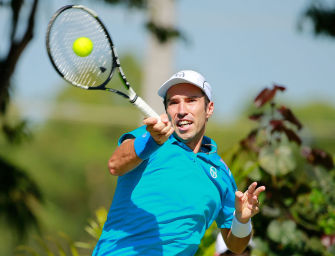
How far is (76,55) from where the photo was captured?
3.92 metres

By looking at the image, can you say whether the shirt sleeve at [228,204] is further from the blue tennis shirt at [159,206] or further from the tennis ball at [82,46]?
the tennis ball at [82,46]

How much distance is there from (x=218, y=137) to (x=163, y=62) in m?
30.7

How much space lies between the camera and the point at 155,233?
3830mm

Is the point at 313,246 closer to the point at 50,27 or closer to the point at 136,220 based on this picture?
the point at 136,220

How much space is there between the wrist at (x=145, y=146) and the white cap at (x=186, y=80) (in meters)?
0.55

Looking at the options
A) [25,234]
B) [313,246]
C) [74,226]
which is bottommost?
[74,226]

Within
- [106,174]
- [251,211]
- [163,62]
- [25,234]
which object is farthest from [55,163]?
[251,211]

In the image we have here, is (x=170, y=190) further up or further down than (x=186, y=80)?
further down

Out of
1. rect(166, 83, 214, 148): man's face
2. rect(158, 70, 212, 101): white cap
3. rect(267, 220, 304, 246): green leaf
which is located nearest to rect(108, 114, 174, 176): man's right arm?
rect(166, 83, 214, 148): man's face

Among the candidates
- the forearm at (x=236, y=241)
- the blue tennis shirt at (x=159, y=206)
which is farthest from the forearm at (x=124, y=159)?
the forearm at (x=236, y=241)

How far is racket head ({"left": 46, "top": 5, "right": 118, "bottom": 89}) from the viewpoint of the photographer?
12.7 feet

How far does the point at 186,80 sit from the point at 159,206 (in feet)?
2.52

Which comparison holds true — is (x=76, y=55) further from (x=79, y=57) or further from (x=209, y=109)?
(x=209, y=109)

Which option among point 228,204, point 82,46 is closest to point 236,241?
point 228,204
